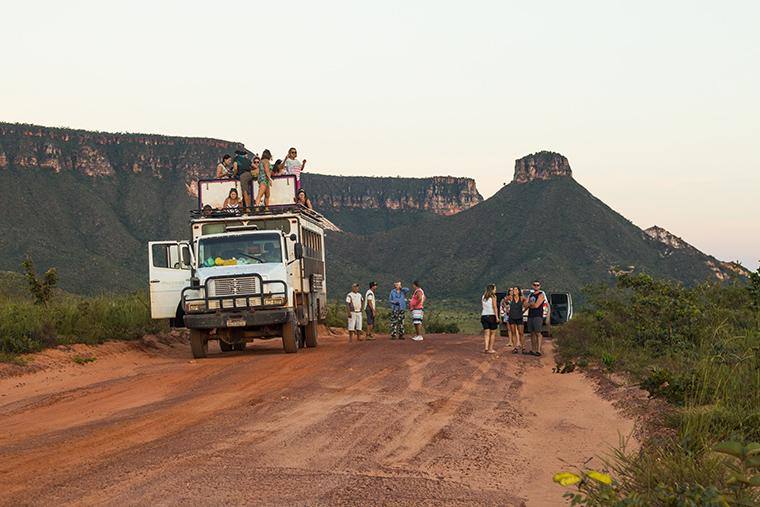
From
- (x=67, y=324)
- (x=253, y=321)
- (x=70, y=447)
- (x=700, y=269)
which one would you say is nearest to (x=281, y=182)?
(x=253, y=321)

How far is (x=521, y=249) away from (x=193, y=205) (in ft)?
115

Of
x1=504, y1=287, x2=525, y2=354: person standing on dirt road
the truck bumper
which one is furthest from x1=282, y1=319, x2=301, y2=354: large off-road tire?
x1=504, y1=287, x2=525, y2=354: person standing on dirt road

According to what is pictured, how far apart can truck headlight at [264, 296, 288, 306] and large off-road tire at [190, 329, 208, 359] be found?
165 centimetres

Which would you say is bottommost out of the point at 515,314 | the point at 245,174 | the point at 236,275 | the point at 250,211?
the point at 515,314

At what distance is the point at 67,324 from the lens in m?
21.5

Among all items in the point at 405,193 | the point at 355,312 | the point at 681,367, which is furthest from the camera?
the point at 405,193

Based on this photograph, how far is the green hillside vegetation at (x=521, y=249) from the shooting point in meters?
83.2

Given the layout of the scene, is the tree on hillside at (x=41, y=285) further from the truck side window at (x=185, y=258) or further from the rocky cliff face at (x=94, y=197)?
the rocky cliff face at (x=94, y=197)

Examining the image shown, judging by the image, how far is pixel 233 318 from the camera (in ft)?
64.4

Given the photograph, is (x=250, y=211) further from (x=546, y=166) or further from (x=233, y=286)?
(x=546, y=166)

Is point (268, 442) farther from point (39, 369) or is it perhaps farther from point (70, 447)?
point (39, 369)

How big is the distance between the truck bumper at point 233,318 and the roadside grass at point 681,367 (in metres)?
6.34

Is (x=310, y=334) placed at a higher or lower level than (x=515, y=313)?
lower

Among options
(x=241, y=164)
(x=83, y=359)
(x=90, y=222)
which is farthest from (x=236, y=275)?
(x=90, y=222)
